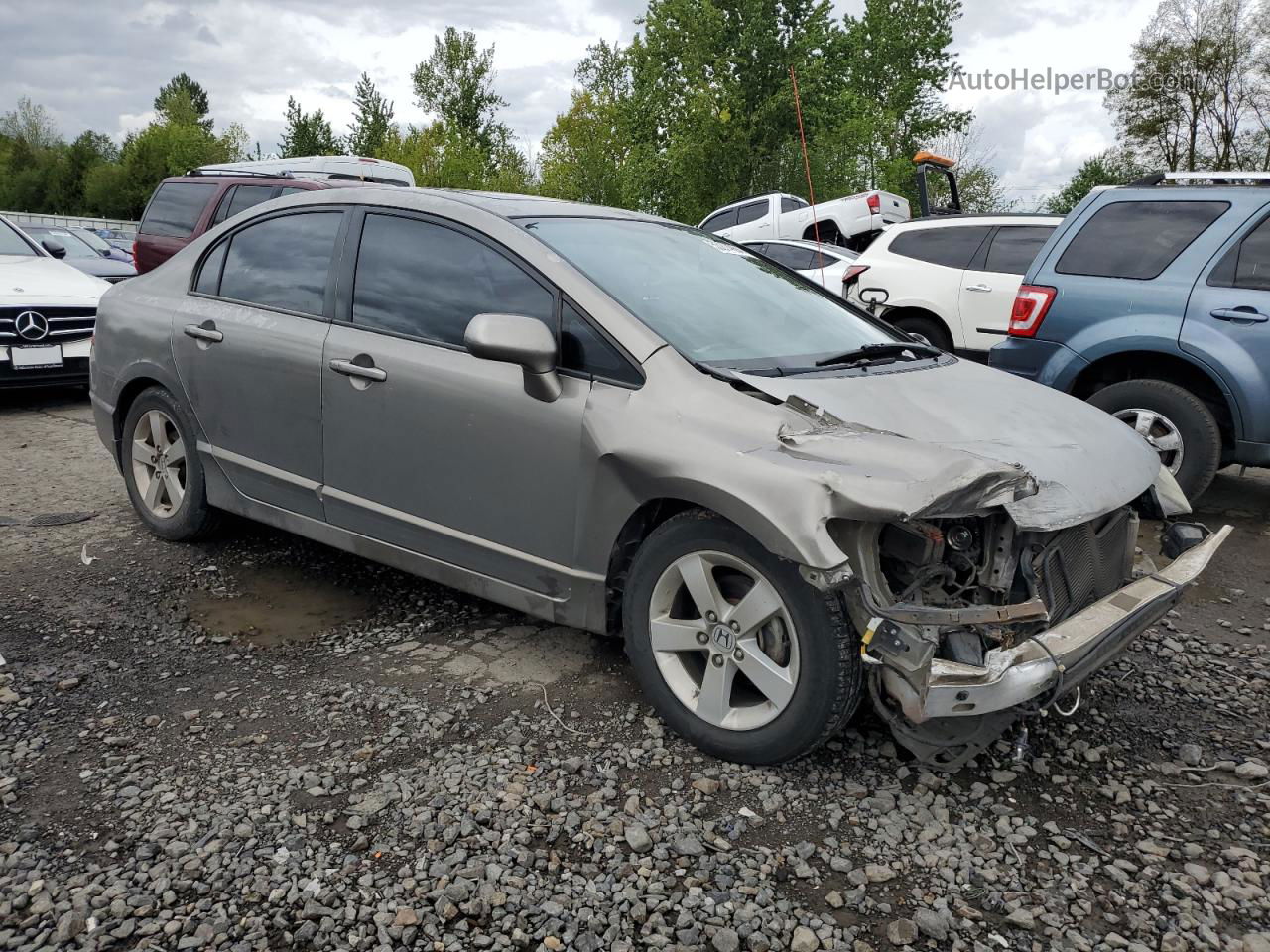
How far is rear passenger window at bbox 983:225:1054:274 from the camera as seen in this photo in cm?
854

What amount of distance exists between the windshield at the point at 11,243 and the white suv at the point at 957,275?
7.70 meters

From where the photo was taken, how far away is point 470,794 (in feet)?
8.82

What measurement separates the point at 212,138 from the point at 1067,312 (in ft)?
229

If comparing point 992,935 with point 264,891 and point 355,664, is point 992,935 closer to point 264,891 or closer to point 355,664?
point 264,891

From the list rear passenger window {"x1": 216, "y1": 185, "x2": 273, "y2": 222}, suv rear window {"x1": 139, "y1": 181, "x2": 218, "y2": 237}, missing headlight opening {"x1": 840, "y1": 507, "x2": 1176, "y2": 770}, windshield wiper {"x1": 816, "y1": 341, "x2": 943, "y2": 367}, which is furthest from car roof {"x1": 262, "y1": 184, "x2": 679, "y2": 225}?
suv rear window {"x1": 139, "y1": 181, "x2": 218, "y2": 237}

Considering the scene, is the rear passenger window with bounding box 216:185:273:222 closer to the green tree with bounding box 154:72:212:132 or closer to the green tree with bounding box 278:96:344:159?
the green tree with bounding box 278:96:344:159

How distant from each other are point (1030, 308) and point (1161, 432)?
3.41 feet

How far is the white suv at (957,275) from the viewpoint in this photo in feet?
28.0

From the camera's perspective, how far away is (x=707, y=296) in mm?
3506

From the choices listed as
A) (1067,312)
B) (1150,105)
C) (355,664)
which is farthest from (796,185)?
(355,664)

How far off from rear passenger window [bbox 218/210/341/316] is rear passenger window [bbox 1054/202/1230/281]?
4300 millimetres

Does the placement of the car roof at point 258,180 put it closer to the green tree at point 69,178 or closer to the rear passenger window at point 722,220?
the rear passenger window at point 722,220

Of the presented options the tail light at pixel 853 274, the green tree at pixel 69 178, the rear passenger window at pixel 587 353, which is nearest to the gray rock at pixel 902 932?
the rear passenger window at pixel 587 353

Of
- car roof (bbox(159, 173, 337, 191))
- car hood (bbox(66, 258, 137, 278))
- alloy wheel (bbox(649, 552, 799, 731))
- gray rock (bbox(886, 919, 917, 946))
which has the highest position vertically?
car roof (bbox(159, 173, 337, 191))
